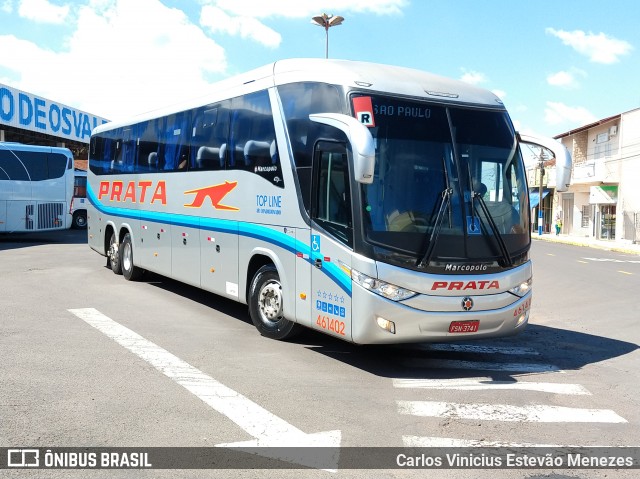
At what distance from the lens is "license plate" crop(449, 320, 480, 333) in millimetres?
7180

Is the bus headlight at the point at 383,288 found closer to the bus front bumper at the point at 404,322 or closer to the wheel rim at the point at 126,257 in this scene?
the bus front bumper at the point at 404,322

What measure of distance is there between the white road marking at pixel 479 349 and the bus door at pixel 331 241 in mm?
1996

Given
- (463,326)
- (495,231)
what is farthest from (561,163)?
(463,326)

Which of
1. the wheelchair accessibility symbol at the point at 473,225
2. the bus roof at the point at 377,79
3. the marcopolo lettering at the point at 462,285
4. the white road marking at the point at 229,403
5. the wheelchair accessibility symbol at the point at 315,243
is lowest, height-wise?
the white road marking at the point at 229,403

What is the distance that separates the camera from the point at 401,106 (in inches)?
289

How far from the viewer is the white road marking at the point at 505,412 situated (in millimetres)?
5938

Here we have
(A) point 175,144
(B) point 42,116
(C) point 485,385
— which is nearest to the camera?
(C) point 485,385

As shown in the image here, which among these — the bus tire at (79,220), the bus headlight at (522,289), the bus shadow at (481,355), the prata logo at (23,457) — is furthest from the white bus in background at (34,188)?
the prata logo at (23,457)

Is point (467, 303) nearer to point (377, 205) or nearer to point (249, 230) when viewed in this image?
point (377, 205)

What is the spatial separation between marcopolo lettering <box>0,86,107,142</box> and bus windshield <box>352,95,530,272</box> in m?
27.7

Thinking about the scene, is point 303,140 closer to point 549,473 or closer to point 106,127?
point 549,473

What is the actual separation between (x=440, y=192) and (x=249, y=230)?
3.03 metres

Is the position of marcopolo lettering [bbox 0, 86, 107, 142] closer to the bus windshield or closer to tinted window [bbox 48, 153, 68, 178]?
tinted window [bbox 48, 153, 68, 178]

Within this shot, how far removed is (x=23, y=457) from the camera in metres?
4.67
